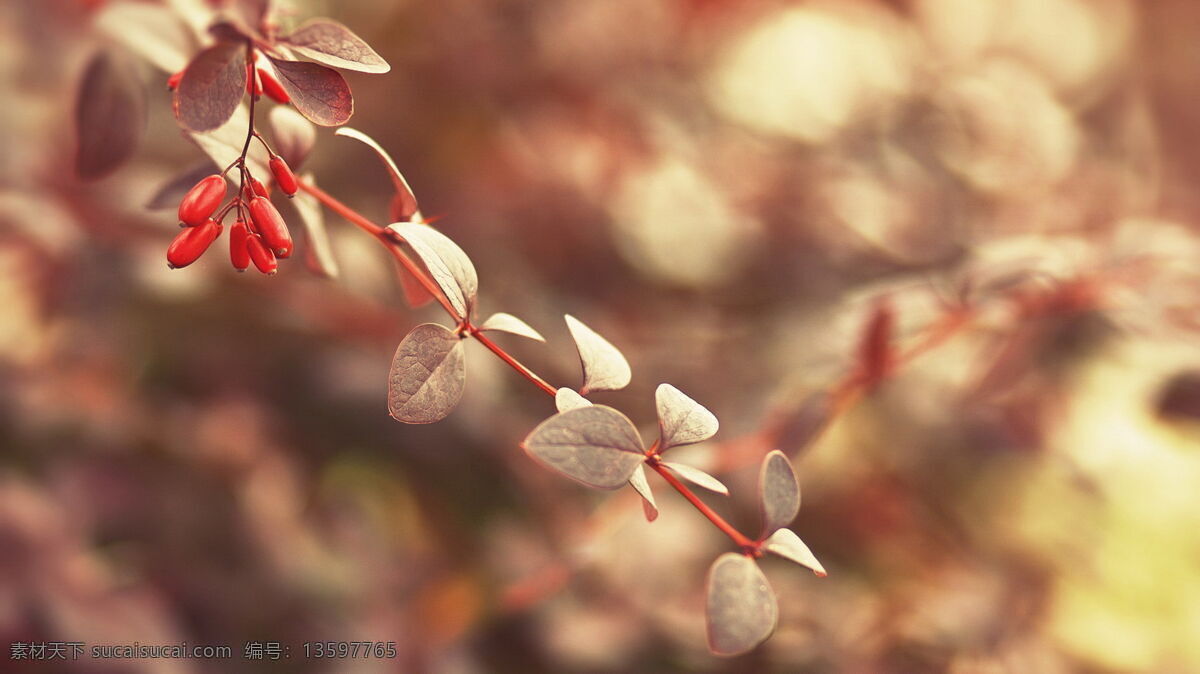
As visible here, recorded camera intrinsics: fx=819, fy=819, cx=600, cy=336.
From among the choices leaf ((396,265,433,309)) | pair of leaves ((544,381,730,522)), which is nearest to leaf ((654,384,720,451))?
pair of leaves ((544,381,730,522))

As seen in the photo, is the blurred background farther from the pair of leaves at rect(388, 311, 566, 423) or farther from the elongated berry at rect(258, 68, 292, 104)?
the pair of leaves at rect(388, 311, 566, 423)

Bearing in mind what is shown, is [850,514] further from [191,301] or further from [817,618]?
[191,301]

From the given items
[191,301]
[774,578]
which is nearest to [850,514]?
[774,578]

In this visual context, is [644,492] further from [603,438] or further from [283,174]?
[283,174]

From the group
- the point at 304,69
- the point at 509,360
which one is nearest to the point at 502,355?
the point at 509,360

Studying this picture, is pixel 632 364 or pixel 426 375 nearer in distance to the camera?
pixel 426 375

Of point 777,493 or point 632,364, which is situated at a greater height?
point 777,493

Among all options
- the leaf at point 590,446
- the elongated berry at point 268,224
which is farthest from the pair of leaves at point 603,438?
the elongated berry at point 268,224

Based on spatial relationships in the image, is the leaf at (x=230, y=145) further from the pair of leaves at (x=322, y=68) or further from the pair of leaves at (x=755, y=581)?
the pair of leaves at (x=755, y=581)
